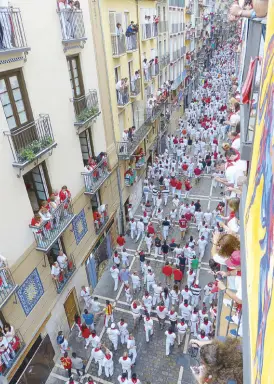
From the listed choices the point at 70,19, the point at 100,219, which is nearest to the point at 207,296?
the point at 100,219

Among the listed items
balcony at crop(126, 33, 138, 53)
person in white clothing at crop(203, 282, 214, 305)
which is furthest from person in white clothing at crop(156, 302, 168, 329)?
balcony at crop(126, 33, 138, 53)

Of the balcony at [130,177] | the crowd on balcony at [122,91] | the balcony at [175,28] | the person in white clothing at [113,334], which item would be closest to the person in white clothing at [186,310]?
the person in white clothing at [113,334]

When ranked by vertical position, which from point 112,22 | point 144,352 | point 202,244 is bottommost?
point 144,352

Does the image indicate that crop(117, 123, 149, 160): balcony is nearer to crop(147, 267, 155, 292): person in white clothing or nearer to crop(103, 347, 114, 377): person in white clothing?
crop(147, 267, 155, 292): person in white clothing

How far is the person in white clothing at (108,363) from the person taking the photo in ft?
36.7

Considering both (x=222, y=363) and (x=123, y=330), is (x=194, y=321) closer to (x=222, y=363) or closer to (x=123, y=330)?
(x=123, y=330)

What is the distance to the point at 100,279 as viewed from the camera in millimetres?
16266

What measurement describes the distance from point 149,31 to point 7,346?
19637 millimetres

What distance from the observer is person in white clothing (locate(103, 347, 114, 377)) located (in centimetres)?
1119

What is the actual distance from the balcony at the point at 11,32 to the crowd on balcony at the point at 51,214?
477cm

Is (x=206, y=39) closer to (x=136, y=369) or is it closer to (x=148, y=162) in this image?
(x=148, y=162)

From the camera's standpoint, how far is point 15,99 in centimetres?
948

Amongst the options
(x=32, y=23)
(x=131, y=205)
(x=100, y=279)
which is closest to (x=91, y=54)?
(x=32, y=23)

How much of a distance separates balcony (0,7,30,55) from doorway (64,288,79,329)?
9384 mm
